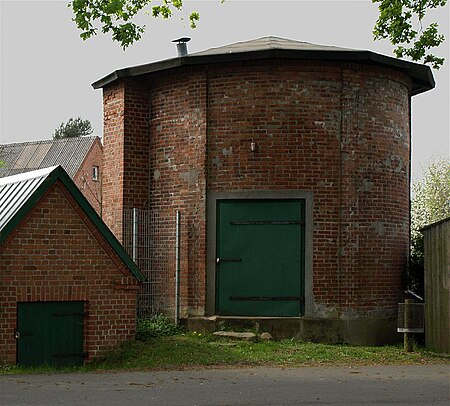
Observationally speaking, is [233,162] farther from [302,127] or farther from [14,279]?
[14,279]

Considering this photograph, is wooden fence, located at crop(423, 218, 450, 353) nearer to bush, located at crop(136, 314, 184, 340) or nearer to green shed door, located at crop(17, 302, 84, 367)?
bush, located at crop(136, 314, 184, 340)

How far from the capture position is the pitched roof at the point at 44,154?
59219 mm

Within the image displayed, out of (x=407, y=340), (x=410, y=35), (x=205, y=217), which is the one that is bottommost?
(x=407, y=340)

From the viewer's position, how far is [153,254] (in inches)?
797

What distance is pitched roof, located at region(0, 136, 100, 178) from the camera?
2331 inches

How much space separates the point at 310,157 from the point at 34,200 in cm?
619

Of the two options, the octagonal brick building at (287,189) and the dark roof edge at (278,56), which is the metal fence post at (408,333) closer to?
the octagonal brick building at (287,189)

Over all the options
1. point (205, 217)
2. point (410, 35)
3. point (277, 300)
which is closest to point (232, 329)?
point (277, 300)

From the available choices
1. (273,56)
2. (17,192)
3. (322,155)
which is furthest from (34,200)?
(322,155)

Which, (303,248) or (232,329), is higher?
(303,248)

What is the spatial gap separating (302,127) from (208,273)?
357cm

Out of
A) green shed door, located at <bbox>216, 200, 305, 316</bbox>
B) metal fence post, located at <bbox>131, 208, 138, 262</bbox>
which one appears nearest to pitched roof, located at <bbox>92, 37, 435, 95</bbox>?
green shed door, located at <bbox>216, 200, 305, 316</bbox>

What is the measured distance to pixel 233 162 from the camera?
19547mm

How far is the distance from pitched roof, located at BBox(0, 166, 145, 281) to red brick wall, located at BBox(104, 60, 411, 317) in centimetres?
347
